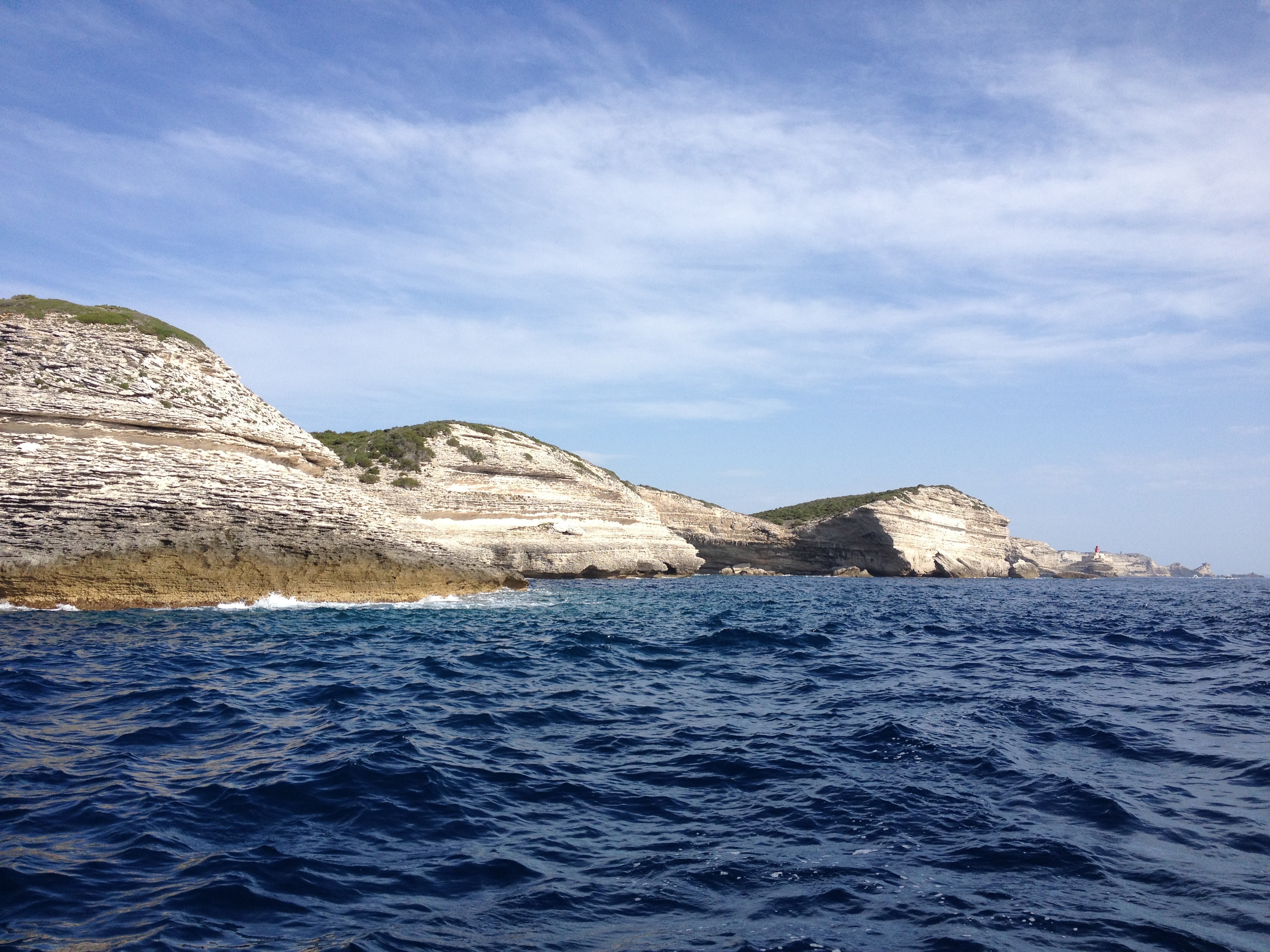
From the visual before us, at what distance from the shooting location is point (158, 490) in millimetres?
25109

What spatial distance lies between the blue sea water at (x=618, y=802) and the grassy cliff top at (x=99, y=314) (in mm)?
15226

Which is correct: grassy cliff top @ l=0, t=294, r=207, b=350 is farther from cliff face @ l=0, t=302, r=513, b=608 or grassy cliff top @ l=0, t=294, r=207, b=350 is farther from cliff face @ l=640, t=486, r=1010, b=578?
cliff face @ l=640, t=486, r=1010, b=578

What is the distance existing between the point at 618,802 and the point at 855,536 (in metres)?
72.6

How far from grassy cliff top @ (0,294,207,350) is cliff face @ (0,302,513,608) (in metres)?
0.19

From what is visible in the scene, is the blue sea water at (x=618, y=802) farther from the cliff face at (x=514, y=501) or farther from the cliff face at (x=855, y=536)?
the cliff face at (x=855, y=536)

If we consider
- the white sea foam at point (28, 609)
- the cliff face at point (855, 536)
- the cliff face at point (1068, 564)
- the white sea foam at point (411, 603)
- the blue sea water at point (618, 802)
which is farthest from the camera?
the cliff face at point (1068, 564)

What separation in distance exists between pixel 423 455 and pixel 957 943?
45378mm

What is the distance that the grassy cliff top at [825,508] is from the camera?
82.6m

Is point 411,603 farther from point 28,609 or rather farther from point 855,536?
point 855,536

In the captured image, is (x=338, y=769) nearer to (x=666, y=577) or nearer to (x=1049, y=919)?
(x=1049, y=919)

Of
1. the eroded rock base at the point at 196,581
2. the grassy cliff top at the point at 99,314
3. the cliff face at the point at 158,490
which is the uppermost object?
the grassy cliff top at the point at 99,314

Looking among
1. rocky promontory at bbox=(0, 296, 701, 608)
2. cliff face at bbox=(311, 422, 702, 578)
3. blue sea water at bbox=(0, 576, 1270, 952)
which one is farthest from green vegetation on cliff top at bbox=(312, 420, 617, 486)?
blue sea water at bbox=(0, 576, 1270, 952)

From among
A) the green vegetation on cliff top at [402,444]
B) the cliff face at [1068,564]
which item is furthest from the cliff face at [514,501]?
the cliff face at [1068,564]

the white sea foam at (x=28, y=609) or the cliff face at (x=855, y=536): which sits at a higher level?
the cliff face at (x=855, y=536)
